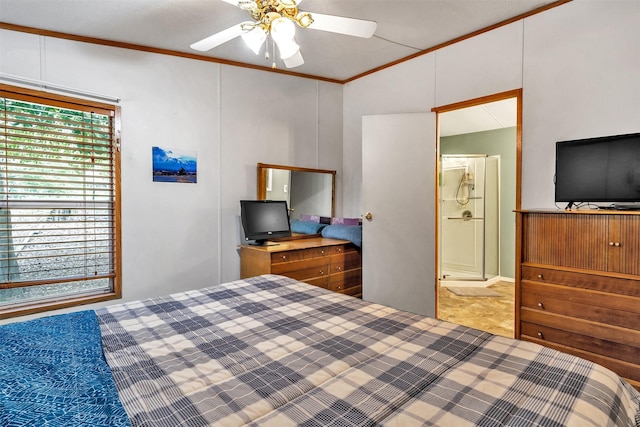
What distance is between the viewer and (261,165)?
3.66 metres

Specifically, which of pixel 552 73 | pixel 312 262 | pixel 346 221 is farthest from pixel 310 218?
pixel 552 73

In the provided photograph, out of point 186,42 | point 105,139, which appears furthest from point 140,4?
point 105,139

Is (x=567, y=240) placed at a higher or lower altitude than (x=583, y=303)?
higher

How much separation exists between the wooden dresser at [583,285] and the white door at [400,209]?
43.8 inches

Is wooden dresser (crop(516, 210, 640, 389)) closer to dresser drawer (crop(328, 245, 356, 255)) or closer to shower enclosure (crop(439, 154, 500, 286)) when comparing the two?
dresser drawer (crop(328, 245, 356, 255))

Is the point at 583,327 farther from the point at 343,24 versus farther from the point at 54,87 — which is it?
the point at 54,87

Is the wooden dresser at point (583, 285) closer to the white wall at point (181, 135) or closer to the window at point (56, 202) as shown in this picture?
the white wall at point (181, 135)

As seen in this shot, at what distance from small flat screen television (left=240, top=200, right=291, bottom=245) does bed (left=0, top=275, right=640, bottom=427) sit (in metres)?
1.85

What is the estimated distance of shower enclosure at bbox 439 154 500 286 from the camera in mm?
5051

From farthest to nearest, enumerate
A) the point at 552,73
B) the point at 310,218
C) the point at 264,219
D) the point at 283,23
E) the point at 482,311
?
1. the point at 310,218
2. the point at 482,311
3. the point at 264,219
4. the point at 552,73
5. the point at 283,23

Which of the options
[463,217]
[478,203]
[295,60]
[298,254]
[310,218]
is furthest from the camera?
[463,217]

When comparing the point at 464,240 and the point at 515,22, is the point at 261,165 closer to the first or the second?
the point at 515,22

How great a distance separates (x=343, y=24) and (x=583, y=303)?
214 centimetres

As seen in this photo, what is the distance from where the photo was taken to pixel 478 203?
5113 millimetres
